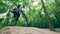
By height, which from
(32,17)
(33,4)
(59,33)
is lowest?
(59,33)

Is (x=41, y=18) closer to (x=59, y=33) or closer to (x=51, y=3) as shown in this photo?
(x=51, y=3)

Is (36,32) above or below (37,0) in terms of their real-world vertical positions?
below

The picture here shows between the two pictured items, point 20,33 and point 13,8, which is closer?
point 20,33

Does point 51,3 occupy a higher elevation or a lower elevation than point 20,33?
higher

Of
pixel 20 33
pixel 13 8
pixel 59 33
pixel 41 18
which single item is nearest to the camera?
pixel 20 33

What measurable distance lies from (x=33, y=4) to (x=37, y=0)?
17.0 inches

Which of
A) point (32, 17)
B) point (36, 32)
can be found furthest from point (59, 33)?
point (32, 17)

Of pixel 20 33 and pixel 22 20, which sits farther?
pixel 22 20

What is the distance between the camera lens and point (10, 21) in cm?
1252

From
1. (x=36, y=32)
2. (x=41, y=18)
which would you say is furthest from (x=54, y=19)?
(x=36, y=32)

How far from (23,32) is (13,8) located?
3.31 metres

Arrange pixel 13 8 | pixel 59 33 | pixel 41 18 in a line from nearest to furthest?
pixel 59 33 < pixel 13 8 < pixel 41 18

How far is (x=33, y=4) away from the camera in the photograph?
1295 centimetres

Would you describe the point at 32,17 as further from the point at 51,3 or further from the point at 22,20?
the point at 51,3
